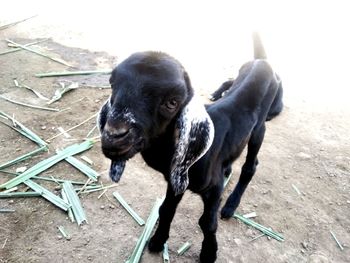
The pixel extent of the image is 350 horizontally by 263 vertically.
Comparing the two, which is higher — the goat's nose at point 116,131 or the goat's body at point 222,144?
the goat's nose at point 116,131

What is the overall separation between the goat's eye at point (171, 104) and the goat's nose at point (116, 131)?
1.06 feet

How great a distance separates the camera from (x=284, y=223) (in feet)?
12.9

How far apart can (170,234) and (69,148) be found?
1.48m

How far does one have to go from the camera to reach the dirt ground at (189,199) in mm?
3543

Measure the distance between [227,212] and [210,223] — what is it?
0.63 metres

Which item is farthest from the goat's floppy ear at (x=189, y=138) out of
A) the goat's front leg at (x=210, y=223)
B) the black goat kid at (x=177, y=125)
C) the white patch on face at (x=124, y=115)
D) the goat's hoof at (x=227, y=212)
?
the goat's hoof at (x=227, y=212)

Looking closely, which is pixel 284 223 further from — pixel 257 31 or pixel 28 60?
pixel 28 60

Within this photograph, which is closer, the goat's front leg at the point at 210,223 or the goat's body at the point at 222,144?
the goat's body at the point at 222,144

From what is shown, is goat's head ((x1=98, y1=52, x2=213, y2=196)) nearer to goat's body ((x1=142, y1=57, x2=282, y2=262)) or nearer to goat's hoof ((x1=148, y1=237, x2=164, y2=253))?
goat's body ((x1=142, y1=57, x2=282, y2=262))

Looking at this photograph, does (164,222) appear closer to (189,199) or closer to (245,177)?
(189,199)

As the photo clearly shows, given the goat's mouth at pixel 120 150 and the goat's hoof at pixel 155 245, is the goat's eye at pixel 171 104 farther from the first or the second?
the goat's hoof at pixel 155 245

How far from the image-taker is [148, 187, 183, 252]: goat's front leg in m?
3.21

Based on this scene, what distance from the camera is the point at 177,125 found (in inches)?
99.3

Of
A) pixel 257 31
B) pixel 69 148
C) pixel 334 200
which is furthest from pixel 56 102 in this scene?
pixel 334 200
